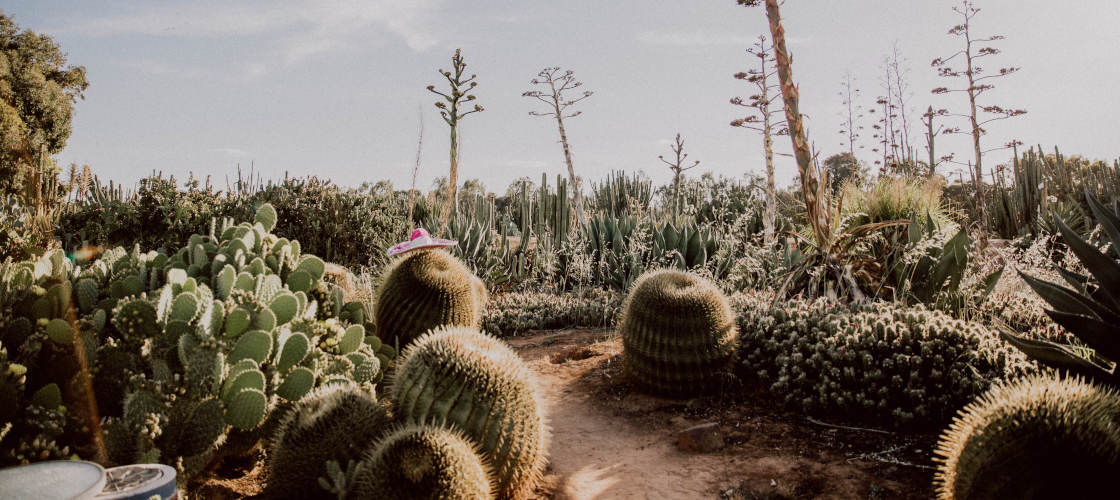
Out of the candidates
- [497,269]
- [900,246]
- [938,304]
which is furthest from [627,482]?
[497,269]

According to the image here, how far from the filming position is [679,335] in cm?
417

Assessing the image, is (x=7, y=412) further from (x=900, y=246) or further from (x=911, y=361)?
(x=900, y=246)

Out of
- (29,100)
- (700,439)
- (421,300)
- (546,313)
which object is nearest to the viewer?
(700,439)

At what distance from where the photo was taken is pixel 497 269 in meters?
8.80

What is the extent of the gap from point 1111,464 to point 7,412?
336 centimetres

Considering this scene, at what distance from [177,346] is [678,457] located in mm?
2489

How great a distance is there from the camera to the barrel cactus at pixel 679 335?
4.18 metres

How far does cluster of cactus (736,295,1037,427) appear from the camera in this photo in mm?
3602

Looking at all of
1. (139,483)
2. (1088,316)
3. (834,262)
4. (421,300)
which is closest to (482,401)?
(139,483)

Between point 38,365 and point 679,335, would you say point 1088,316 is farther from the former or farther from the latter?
point 38,365

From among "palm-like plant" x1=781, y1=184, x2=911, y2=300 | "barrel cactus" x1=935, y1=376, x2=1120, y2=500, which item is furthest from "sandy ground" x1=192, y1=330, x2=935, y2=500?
"palm-like plant" x1=781, y1=184, x2=911, y2=300

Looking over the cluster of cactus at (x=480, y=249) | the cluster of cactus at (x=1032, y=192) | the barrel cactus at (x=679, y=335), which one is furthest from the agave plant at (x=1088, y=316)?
the cluster of cactus at (x=1032, y=192)

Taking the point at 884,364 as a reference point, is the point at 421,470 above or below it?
above

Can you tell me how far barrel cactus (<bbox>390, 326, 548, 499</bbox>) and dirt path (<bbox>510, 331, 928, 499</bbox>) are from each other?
1.65 feet
